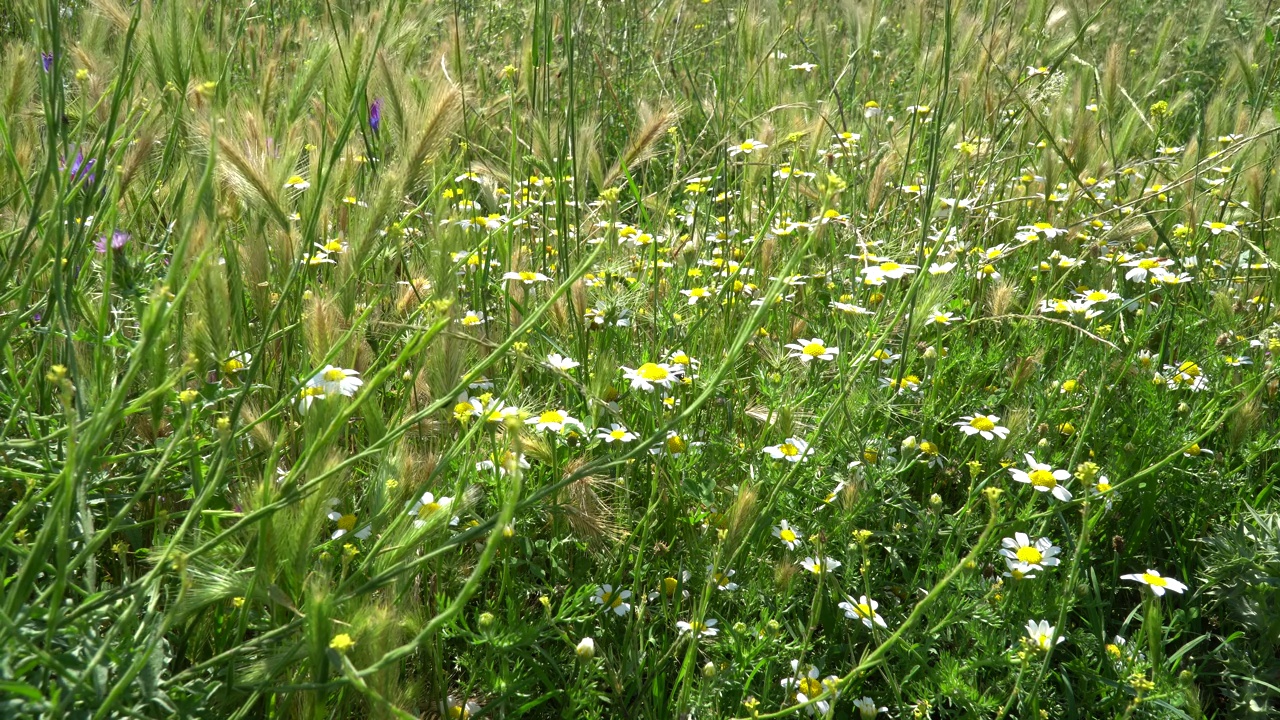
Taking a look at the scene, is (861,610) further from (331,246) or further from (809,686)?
(331,246)

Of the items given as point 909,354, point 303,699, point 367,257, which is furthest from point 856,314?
point 303,699

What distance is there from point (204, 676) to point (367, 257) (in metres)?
0.50

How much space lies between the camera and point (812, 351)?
1622 millimetres

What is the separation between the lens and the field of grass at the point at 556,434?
2.90ft

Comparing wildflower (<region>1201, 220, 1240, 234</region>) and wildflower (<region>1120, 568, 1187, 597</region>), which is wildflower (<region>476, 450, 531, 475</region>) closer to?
wildflower (<region>1120, 568, 1187, 597</region>)

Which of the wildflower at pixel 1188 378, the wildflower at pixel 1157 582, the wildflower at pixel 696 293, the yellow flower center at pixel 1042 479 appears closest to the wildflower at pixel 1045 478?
the yellow flower center at pixel 1042 479

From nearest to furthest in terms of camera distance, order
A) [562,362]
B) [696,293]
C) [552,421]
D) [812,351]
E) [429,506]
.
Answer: [429,506] → [552,421] → [562,362] → [812,351] → [696,293]

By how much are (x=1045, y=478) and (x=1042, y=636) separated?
1.10 feet

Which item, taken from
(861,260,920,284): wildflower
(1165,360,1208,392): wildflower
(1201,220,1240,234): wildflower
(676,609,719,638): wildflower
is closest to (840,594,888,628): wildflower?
(676,609,719,638): wildflower

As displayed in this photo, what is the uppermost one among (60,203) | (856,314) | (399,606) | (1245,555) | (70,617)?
(60,203)

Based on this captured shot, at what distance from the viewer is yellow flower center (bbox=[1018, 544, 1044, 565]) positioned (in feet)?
4.42

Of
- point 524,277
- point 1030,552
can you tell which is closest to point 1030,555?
point 1030,552

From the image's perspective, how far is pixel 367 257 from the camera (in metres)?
1.07

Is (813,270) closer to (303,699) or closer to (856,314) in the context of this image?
(856,314)
